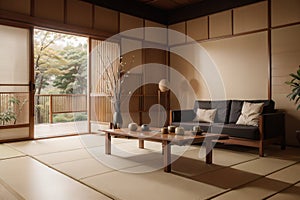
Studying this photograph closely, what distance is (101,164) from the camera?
3.25 meters

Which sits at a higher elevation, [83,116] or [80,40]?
[80,40]

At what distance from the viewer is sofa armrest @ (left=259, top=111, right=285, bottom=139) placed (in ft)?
12.7

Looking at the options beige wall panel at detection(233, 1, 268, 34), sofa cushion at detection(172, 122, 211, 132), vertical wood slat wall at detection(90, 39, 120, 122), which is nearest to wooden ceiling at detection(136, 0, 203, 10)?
beige wall panel at detection(233, 1, 268, 34)

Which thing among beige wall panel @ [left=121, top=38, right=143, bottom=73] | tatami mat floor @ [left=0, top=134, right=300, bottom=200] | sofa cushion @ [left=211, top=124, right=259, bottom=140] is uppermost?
beige wall panel @ [left=121, top=38, right=143, bottom=73]

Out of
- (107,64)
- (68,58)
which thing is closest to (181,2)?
(107,64)

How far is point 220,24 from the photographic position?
5793 millimetres

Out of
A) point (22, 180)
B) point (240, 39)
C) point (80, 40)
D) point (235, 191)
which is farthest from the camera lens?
point (80, 40)

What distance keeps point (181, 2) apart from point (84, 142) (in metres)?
3.94

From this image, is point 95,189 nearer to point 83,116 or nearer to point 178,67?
point 178,67

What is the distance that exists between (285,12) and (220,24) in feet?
4.44

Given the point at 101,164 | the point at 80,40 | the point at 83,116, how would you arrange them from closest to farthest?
the point at 101,164 → the point at 83,116 → the point at 80,40

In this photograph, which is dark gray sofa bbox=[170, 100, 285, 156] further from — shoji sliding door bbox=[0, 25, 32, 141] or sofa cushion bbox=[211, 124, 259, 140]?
shoji sliding door bbox=[0, 25, 32, 141]

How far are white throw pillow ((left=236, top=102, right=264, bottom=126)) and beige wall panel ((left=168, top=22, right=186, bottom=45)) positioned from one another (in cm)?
275

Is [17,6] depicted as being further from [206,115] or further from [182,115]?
[206,115]
